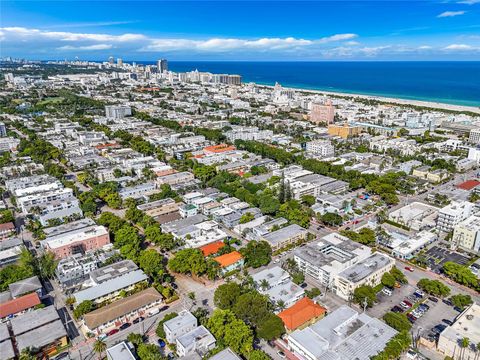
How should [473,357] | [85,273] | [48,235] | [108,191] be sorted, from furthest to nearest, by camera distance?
[108,191] → [48,235] → [85,273] → [473,357]

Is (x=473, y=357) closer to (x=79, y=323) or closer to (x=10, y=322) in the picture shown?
(x=79, y=323)

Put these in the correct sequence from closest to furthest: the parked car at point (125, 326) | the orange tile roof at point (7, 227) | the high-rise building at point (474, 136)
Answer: the parked car at point (125, 326)
the orange tile roof at point (7, 227)
the high-rise building at point (474, 136)

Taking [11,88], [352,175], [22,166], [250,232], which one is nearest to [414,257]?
[250,232]

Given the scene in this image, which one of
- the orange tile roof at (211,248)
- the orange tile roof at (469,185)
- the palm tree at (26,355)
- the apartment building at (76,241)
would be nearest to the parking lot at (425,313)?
the orange tile roof at (211,248)

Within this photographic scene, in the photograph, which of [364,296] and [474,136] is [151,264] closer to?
[364,296]

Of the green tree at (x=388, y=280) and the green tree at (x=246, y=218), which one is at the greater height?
the green tree at (x=246, y=218)

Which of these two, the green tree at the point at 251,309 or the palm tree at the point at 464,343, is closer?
the palm tree at the point at 464,343

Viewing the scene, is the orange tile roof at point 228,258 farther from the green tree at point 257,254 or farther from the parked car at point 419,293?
the parked car at point 419,293
